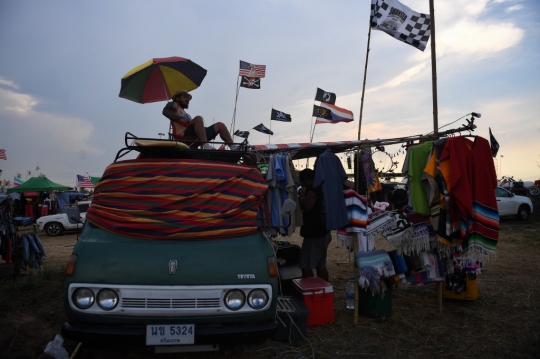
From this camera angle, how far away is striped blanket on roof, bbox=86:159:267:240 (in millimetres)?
3453

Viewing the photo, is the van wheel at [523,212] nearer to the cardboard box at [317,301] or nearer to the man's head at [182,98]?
the cardboard box at [317,301]

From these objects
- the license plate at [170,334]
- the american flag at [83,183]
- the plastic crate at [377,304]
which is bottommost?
the plastic crate at [377,304]

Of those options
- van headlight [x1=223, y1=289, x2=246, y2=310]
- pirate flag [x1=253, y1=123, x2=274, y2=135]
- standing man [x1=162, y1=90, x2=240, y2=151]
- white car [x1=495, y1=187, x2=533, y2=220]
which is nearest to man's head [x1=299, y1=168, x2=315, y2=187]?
standing man [x1=162, y1=90, x2=240, y2=151]


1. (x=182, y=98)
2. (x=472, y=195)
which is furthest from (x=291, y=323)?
(x=182, y=98)

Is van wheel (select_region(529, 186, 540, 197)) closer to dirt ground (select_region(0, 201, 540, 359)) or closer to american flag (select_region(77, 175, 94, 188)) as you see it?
dirt ground (select_region(0, 201, 540, 359))

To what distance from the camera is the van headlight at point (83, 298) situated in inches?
116

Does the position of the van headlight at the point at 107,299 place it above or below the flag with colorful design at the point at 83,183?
below

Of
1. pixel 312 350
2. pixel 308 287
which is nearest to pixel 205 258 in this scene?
pixel 312 350

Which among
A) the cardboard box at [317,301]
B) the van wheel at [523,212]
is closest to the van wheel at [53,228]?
the cardboard box at [317,301]

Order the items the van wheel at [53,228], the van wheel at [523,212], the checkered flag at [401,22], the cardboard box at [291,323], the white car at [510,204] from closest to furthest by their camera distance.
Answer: the cardboard box at [291,323] → the checkered flag at [401,22] → the van wheel at [53,228] → the white car at [510,204] → the van wheel at [523,212]

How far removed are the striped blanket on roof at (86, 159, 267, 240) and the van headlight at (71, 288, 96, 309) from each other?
0.62 meters

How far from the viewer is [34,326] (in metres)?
4.45

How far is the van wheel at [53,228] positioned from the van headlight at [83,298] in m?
15.6

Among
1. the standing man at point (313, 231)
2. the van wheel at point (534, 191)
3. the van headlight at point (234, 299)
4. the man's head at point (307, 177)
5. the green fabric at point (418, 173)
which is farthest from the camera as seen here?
the van wheel at point (534, 191)
